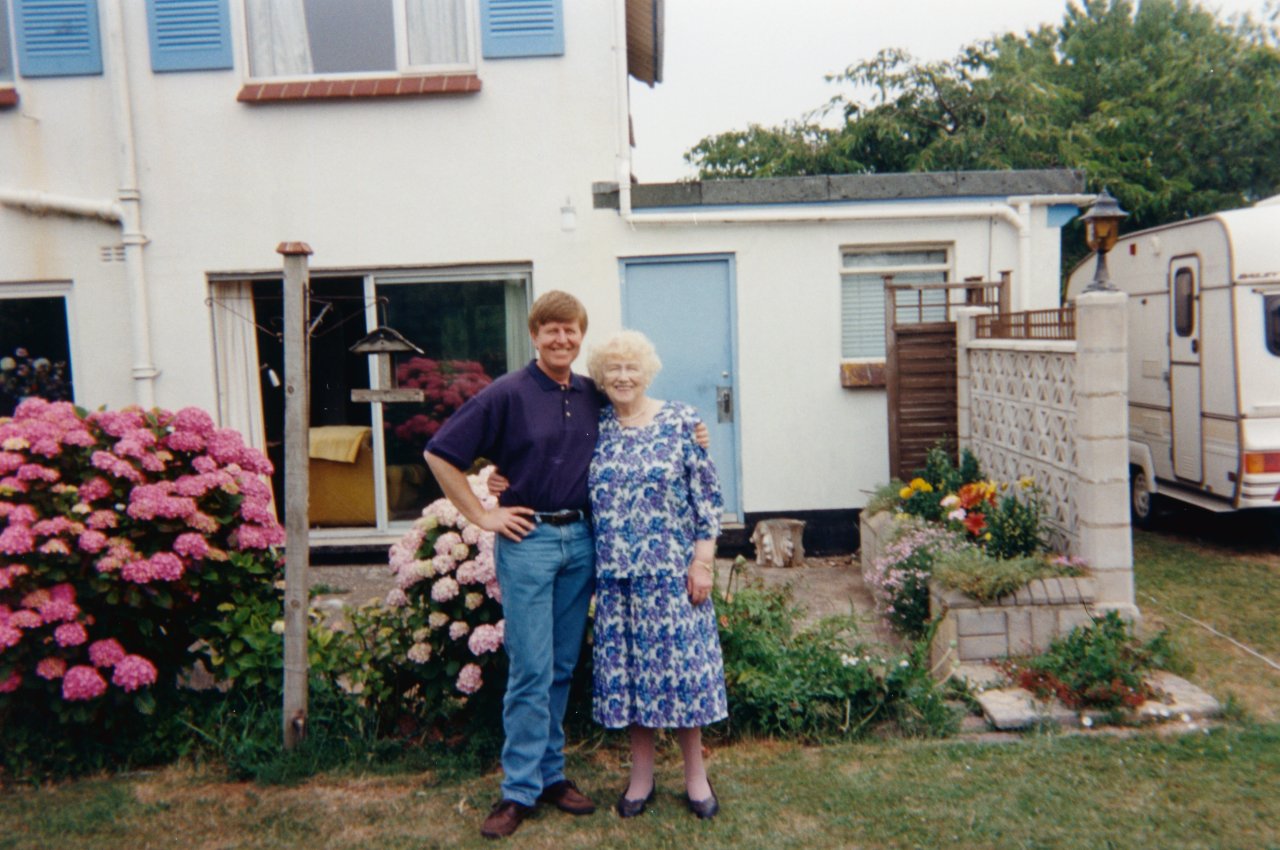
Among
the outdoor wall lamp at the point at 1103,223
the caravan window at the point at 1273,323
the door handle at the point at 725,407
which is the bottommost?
the door handle at the point at 725,407

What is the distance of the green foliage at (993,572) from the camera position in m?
5.13

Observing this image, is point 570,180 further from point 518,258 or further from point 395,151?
point 395,151

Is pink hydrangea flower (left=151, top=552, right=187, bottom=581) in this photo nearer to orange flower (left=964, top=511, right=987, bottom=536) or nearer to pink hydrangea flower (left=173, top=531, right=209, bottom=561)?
pink hydrangea flower (left=173, top=531, right=209, bottom=561)

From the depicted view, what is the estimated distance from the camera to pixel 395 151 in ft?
26.2

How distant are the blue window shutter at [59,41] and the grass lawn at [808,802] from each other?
5.87 metres

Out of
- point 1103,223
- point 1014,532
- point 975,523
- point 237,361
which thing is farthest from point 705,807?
point 237,361

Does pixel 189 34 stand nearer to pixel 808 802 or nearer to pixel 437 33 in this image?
pixel 437 33

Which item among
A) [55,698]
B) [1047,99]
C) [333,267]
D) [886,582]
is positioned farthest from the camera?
[1047,99]

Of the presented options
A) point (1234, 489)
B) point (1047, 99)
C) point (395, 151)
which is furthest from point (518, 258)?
point (1047, 99)

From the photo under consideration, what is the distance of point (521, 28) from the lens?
7.89m

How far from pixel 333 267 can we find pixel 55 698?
458 centimetres

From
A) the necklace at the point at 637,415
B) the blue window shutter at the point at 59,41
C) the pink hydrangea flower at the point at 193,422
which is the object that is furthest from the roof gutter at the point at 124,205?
the necklace at the point at 637,415

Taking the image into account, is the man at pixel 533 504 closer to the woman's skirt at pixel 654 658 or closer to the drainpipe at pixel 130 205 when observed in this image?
the woman's skirt at pixel 654 658

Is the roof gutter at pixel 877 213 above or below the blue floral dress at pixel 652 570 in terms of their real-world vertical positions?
above
